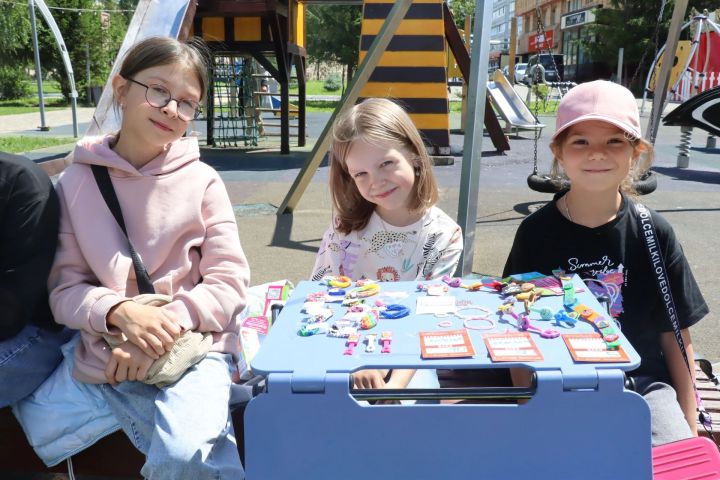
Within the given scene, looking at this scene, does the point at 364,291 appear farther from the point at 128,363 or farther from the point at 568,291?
the point at 128,363

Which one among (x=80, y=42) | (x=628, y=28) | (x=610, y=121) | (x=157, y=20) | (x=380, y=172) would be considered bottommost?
(x=380, y=172)

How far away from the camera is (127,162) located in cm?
195

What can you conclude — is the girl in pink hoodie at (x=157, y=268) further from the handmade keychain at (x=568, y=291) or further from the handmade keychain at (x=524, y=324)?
the handmade keychain at (x=568, y=291)

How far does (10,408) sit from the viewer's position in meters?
1.87

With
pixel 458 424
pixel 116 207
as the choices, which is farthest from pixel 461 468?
pixel 116 207

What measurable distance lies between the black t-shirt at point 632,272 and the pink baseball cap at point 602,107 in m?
0.26

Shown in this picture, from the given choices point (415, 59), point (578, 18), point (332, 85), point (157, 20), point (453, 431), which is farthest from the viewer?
point (332, 85)

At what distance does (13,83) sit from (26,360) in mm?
30817

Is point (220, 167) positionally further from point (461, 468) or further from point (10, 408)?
point (461, 468)

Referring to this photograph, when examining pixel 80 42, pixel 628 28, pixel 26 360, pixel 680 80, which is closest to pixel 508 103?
pixel 680 80

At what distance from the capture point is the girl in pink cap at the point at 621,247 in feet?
6.11

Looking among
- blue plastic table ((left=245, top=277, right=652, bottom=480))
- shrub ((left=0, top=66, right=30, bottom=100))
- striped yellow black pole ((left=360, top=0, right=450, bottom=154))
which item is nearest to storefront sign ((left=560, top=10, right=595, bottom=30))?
shrub ((left=0, top=66, right=30, bottom=100))

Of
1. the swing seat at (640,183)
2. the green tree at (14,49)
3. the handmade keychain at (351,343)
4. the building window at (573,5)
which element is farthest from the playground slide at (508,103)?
the building window at (573,5)

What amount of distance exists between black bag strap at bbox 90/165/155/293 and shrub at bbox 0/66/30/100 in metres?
29.3
